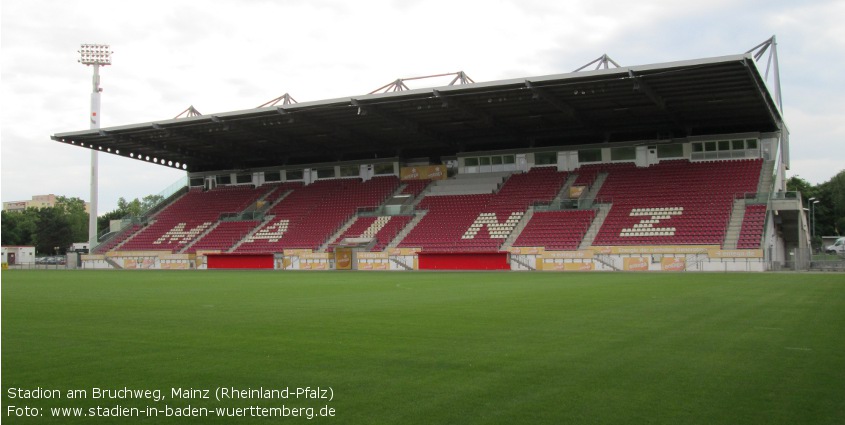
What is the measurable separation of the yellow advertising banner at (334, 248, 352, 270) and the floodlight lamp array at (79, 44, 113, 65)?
97.4 feet

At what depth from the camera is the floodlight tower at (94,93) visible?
5559cm

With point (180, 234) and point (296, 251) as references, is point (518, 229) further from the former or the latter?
point (180, 234)

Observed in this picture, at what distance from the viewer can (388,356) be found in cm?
848

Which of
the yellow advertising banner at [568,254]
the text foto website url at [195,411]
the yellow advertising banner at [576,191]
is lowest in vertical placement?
the text foto website url at [195,411]

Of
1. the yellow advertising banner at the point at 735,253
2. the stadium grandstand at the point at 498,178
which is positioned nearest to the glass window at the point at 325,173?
the stadium grandstand at the point at 498,178

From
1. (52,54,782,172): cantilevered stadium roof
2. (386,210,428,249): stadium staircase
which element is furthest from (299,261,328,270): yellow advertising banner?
(52,54,782,172): cantilevered stadium roof

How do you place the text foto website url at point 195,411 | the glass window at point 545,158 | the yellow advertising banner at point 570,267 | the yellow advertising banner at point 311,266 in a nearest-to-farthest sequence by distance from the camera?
the text foto website url at point 195,411
the yellow advertising banner at point 570,267
the yellow advertising banner at point 311,266
the glass window at point 545,158

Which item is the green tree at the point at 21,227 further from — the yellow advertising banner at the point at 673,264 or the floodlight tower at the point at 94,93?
the yellow advertising banner at the point at 673,264

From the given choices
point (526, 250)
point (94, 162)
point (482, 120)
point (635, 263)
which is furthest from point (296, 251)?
point (94, 162)

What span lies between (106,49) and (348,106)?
28.7 meters

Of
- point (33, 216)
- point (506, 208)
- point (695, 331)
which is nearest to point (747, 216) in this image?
point (506, 208)

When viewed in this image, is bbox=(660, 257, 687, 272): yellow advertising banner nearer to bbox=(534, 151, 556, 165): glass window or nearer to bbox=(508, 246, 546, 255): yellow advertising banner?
bbox=(508, 246, 546, 255): yellow advertising banner

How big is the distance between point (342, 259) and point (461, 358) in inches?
1396

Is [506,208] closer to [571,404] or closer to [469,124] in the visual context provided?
[469,124]
